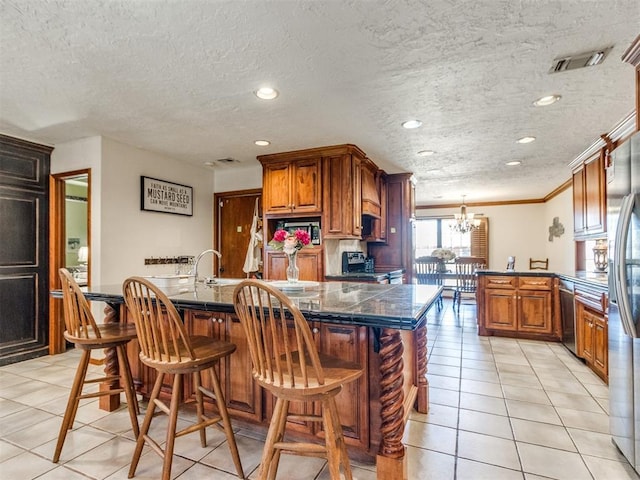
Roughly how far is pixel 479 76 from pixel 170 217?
3.77 m

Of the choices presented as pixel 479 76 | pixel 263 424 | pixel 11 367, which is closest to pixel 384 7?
pixel 479 76

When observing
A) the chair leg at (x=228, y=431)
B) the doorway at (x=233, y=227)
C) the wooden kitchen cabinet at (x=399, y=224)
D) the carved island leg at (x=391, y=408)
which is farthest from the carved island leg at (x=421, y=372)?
the doorway at (x=233, y=227)

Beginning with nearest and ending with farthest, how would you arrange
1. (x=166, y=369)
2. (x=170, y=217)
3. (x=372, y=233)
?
1. (x=166, y=369)
2. (x=170, y=217)
3. (x=372, y=233)

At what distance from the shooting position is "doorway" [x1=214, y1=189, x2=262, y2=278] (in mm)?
5039

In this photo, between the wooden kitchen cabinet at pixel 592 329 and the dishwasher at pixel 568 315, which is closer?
the wooden kitchen cabinet at pixel 592 329

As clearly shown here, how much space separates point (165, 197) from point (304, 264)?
1.95 m

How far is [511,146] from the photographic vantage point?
3.93 meters

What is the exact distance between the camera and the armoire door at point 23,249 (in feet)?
11.8

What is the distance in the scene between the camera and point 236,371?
2.17m

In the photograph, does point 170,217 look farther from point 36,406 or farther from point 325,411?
point 325,411

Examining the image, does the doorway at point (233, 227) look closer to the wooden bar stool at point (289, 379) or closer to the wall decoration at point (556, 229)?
the wooden bar stool at point (289, 379)

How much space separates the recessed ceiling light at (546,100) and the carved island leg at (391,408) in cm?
233

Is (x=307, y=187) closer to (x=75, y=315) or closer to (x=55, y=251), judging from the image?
(x=75, y=315)

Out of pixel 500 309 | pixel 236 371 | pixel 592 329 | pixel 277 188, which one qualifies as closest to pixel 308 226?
pixel 277 188
